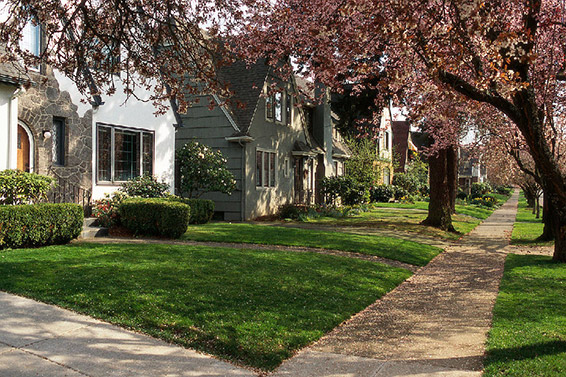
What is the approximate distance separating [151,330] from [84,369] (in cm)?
113

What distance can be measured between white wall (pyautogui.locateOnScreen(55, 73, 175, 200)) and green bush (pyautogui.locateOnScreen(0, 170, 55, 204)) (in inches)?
114

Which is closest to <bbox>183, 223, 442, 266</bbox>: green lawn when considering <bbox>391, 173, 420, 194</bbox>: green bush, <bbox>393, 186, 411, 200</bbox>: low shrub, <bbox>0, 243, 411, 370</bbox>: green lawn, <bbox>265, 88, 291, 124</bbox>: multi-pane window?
<bbox>0, 243, 411, 370</bbox>: green lawn

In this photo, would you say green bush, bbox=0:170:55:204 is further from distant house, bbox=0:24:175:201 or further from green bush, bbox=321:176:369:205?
green bush, bbox=321:176:369:205

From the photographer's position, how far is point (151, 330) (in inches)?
212

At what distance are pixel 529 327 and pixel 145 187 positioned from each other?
12.5m

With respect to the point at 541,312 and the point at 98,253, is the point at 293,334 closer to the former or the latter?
the point at 541,312

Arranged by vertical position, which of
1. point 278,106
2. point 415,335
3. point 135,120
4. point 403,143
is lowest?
point 415,335

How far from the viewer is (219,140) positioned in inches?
813

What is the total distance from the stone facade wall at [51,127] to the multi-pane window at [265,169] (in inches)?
328

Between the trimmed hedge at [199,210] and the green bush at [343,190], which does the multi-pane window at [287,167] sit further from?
the trimmed hedge at [199,210]

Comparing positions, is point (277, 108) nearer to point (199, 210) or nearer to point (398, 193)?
point (199, 210)

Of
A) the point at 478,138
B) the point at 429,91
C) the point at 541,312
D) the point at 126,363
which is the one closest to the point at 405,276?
the point at 541,312

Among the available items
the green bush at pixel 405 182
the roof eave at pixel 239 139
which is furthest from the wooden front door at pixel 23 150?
the green bush at pixel 405 182

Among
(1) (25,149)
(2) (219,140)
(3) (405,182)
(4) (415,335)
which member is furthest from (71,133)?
(3) (405,182)
